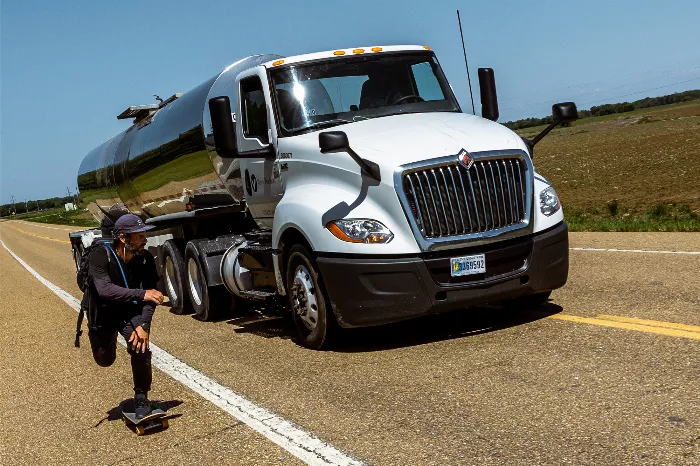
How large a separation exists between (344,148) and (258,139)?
184 cm

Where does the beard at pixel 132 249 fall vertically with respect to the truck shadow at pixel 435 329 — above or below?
above

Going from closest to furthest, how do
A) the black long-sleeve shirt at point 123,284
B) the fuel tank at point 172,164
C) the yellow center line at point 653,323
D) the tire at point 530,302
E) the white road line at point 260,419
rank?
the white road line at point 260,419 < the black long-sleeve shirt at point 123,284 < the yellow center line at point 653,323 < the tire at point 530,302 < the fuel tank at point 172,164

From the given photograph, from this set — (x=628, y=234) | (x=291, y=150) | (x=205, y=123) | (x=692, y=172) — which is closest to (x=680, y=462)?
(x=291, y=150)

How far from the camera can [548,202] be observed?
7.76m

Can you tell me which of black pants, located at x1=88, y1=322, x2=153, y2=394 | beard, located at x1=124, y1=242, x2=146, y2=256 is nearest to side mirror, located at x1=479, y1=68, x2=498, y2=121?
beard, located at x1=124, y1=242, x2=146, y2=256

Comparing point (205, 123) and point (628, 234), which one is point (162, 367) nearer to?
point (205, 123)

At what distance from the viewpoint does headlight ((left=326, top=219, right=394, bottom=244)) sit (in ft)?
23.4

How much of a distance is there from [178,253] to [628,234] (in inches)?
300

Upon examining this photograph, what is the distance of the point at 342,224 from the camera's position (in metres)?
7.29

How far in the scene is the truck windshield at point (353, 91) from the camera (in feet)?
28.2

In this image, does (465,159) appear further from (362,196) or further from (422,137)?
(362,196)

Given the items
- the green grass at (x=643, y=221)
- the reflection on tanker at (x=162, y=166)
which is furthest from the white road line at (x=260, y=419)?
the green grass at (x=643, y=221)

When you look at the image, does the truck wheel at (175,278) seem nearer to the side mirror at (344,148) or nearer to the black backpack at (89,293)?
the side mirror at (344,148)

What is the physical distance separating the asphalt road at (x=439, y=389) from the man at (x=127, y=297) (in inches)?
20.1
